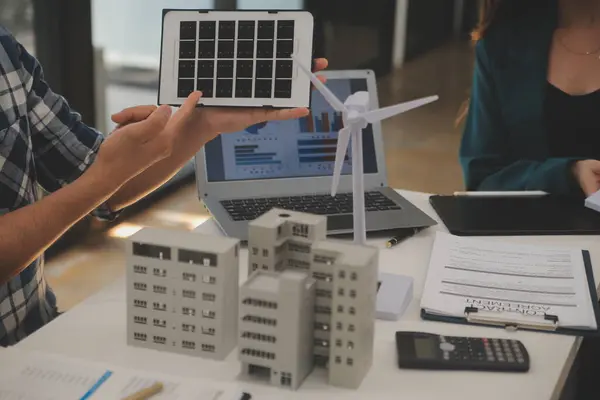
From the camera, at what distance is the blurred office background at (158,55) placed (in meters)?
2.69

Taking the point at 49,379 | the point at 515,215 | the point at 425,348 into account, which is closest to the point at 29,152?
the point at 49,379

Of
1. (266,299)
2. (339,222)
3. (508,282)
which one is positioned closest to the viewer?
(266,299)

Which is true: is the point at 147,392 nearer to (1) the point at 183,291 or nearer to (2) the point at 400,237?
(1) the point at 183,291

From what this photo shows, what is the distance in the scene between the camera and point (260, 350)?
98 cm

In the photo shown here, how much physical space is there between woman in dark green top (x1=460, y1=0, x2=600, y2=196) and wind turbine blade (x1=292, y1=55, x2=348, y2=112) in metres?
0.77

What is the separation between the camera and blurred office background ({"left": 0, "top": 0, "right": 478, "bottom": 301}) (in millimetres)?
2691

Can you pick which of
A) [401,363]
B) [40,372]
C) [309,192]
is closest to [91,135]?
[309,192]

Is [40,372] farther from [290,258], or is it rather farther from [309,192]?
[309,192]

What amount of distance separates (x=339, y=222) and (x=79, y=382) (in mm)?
641

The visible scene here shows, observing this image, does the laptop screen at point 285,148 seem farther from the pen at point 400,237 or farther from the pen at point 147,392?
the pen at point 147,392

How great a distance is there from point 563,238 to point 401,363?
23.0 inches

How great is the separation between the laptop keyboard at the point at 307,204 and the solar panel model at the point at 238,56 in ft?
0.98

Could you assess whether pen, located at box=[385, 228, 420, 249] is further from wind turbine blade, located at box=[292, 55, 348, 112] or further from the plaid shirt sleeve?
the plaid shirt sleeve

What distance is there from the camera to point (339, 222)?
4.93 feet
